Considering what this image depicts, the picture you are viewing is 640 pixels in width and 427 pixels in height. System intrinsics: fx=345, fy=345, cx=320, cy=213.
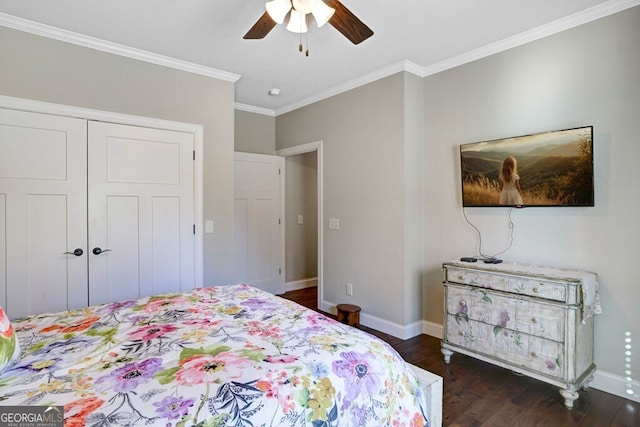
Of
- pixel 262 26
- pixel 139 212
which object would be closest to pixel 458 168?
pixel 262 26

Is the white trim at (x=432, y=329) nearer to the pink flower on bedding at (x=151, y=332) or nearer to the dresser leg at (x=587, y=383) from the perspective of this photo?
the dresser leg at (x=587, y=383)

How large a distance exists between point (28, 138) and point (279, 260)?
3186 mm

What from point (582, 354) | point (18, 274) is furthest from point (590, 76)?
point (18, 274)

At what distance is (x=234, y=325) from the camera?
1.63 metres

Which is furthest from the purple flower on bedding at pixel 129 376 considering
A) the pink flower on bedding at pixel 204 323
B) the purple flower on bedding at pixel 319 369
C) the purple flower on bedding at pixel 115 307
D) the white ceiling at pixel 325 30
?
the white ceiling at pixel 325 30

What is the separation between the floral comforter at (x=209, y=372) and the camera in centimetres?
100

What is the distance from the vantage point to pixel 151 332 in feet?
5.04

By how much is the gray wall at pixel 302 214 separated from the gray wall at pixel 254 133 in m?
0.42

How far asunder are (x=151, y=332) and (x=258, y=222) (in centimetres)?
332

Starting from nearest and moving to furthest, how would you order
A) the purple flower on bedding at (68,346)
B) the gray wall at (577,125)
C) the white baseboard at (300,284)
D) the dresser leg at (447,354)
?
the purple flower on bedding at (68,346), the gray wall at (577,125), the dresser leg at (447,354), the white baseboard at (300,284)

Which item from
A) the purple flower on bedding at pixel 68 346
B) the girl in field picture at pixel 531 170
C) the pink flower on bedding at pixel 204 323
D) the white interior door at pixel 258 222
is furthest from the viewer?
the white interior door at pixel 258 222

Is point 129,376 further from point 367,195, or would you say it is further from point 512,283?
Answer: point 367,195

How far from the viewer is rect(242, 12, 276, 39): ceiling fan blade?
2138mm

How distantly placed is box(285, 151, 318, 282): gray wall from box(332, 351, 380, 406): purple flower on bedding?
3943mm
